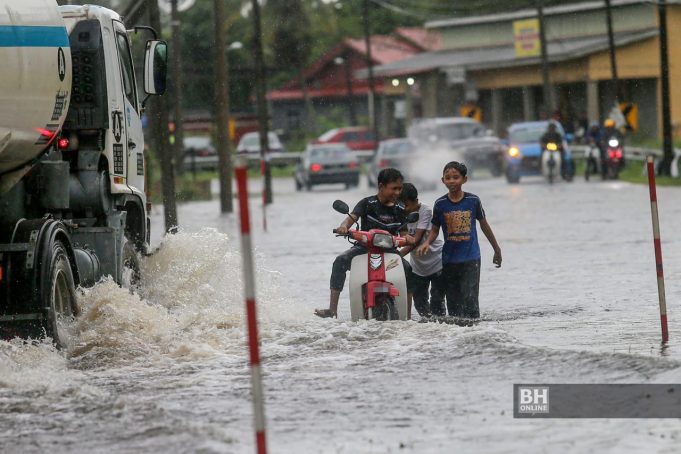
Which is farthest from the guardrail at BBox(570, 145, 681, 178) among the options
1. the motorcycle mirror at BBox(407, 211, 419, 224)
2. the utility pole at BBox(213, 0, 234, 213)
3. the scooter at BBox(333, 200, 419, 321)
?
the scooter at BBox(333, 200, 419, 321)

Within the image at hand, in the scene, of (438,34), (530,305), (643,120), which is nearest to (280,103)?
(438,34)

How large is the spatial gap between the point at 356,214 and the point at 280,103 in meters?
89.9

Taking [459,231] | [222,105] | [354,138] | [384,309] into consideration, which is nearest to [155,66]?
[459,231]

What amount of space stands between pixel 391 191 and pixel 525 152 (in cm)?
3459

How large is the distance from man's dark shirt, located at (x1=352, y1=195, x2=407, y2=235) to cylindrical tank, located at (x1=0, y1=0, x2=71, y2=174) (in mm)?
2594

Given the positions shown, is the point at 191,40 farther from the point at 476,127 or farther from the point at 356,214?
the point at 356,214

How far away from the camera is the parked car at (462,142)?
4956 centimetres

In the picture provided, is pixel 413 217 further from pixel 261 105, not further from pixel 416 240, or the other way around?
pixel 261 105

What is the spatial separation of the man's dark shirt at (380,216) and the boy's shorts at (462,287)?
1.79ft

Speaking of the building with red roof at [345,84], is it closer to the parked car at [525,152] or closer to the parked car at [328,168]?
the parked car at [328,168]

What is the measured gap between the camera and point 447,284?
12906 mm

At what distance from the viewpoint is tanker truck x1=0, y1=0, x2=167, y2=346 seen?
1033 cm

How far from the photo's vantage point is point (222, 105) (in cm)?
3425

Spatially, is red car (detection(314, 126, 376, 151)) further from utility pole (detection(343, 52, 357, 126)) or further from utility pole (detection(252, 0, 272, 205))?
utility pole (detection(252, 0, 272, 205))
